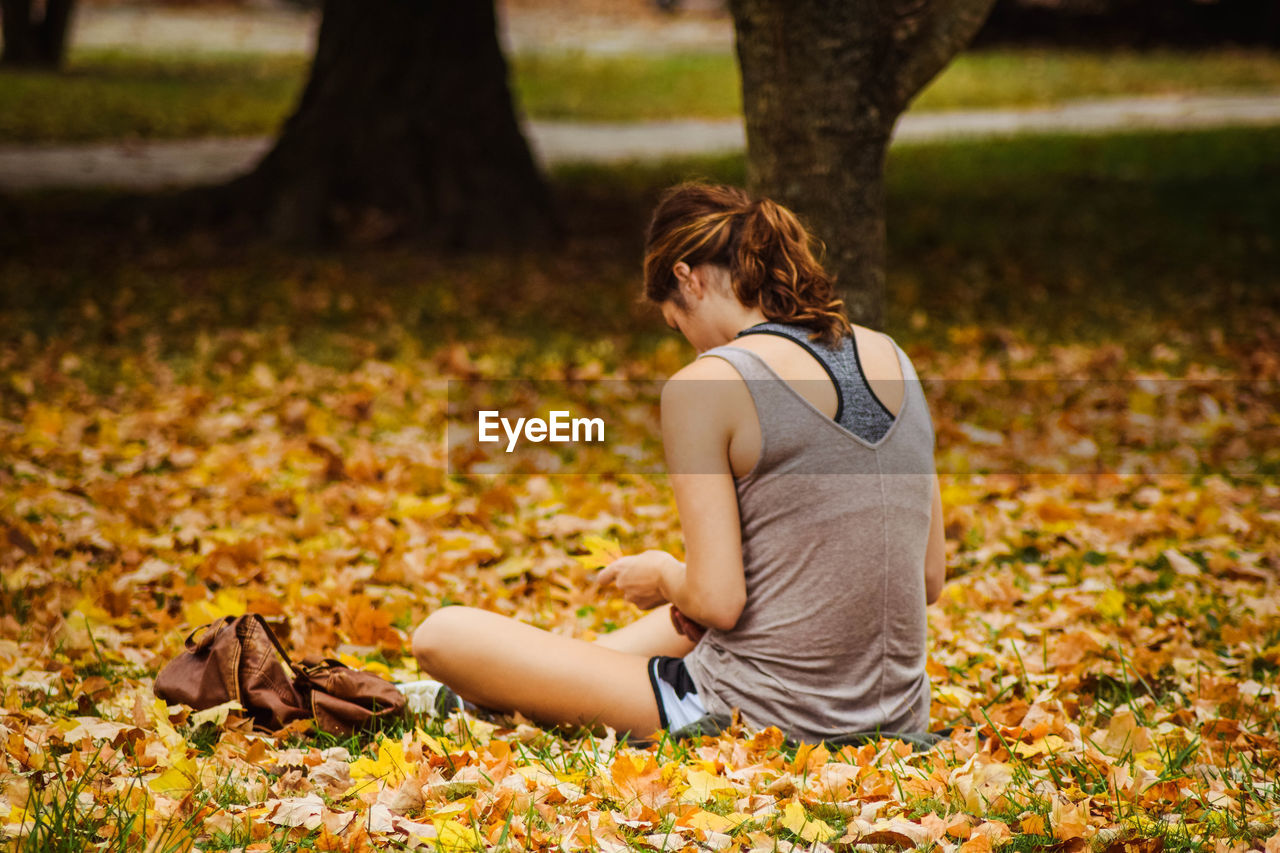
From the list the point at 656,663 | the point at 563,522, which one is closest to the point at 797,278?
the point at 656,663

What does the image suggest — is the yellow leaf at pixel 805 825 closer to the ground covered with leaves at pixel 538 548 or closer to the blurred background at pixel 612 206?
the ground covered with leaves at pixel 538 548

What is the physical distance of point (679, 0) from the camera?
1486 inches

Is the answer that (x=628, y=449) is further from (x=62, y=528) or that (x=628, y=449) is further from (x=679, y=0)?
(x=679, y=0)

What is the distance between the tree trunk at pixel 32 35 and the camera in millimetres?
23906

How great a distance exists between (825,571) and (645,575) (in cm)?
40

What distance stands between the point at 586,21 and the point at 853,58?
103ft

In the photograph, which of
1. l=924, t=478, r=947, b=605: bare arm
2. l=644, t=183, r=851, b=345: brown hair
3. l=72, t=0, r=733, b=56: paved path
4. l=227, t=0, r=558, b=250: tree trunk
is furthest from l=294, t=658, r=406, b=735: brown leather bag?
l=72, t=0, r=733, b=56: paved path

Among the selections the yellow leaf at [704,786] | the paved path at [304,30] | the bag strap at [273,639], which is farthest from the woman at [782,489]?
the paved path at [304,30]

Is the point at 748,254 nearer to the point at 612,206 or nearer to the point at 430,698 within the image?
Result: the point at 430,698

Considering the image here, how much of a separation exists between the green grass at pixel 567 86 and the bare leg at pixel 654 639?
15098 mm

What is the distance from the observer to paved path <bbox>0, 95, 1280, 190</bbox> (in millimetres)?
13219

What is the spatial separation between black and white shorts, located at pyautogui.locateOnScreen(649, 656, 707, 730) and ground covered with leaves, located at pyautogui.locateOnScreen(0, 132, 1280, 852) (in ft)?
0.35

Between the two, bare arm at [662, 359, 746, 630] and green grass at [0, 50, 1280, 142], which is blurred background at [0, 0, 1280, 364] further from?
bare arm at [662, 359, 746, 630]

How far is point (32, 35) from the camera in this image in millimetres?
23969
